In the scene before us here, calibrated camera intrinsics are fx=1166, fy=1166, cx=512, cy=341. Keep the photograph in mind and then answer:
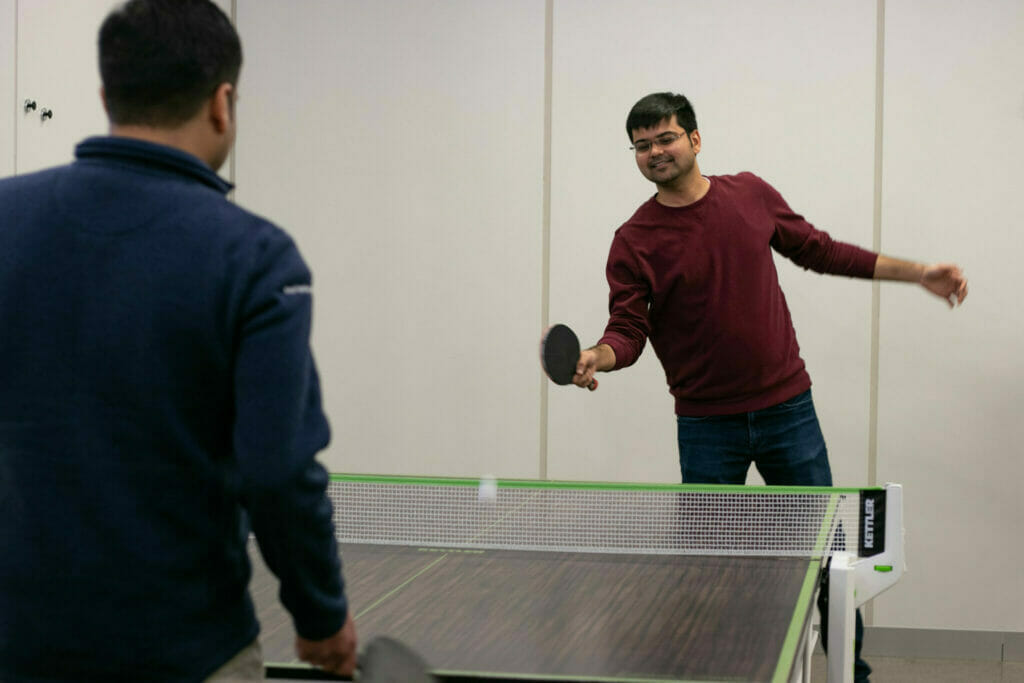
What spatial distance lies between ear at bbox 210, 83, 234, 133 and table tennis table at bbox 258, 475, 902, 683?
0.81 m

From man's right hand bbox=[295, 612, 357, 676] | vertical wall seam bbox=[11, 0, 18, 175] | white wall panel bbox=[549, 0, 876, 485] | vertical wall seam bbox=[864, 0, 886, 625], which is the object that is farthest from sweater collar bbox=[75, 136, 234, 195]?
vertical wall seam bbox=[864, 0, 886, 625]

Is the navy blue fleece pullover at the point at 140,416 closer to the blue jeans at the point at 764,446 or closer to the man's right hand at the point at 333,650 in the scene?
the man's right hand at the point at 333,650

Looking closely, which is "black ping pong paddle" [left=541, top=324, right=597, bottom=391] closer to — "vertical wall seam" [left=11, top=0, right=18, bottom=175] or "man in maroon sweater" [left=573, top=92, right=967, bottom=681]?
"man in maroon sweater" [left=573, top=92, right=967, bottom=681]

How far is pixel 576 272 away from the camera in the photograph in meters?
4.57

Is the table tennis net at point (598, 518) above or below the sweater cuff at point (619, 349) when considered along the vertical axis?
below

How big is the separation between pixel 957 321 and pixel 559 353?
2168 millimetres

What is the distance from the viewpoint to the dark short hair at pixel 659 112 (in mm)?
3350

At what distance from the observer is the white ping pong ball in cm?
265

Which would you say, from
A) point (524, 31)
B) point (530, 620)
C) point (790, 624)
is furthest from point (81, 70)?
point (790, 624)

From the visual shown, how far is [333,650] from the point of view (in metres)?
1.37

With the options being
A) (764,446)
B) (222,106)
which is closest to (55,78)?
(764,446)

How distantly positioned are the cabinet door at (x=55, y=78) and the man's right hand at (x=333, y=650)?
8.25 ft

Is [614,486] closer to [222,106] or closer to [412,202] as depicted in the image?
[222,106]

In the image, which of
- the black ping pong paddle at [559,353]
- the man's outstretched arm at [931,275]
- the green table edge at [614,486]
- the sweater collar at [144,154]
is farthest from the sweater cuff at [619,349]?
the sweater collar at [144,154]
